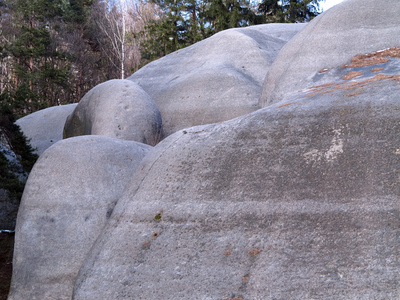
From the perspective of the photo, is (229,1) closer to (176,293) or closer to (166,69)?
(166,69)

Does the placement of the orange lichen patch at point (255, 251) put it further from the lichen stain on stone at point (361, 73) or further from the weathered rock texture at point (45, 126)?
the weathered rock texture at point (45, 126)

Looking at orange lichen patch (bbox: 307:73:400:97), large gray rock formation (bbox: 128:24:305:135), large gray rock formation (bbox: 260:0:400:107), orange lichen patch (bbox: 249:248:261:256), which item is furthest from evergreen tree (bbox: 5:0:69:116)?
orange lichen patch (bbox: 249:248:261:256)

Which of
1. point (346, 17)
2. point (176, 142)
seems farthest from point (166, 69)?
point (176, 142)

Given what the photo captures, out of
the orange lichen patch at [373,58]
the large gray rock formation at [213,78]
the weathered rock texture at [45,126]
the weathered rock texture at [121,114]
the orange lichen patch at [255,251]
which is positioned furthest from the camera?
the weathered rock texture at [45,126]

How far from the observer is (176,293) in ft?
11.3

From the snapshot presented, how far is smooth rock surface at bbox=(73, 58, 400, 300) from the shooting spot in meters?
3.14

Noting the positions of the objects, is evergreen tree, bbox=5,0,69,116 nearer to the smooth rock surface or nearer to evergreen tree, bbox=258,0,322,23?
evergreen tree, bbox=258,0,322,23

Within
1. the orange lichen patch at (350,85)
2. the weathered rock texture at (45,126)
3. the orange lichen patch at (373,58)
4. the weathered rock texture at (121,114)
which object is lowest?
the weathered rock texture at (45,126)

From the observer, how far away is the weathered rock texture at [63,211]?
500 cm

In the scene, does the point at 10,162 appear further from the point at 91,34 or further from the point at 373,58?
the point at 91,34

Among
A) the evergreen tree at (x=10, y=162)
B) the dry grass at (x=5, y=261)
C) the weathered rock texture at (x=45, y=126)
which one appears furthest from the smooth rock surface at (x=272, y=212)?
the weathered rock texture at (x=45, y=126)

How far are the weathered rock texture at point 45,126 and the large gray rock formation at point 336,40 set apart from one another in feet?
22.9

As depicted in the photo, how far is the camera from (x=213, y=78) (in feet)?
36.1

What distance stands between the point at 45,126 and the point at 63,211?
8.67 metres
